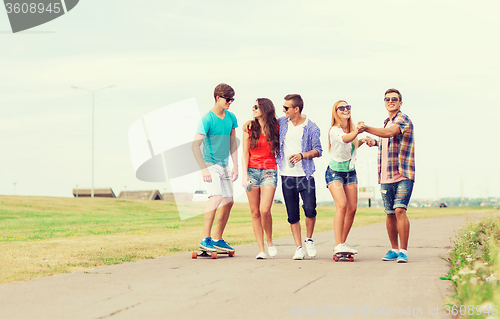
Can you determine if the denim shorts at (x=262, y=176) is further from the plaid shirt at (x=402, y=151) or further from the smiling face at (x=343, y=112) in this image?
the plaid shirt at (x=402, y=151)

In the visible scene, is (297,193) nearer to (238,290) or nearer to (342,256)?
(342,256)

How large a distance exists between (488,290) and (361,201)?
93562 millimetres

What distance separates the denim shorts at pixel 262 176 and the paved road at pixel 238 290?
1172 millimetres

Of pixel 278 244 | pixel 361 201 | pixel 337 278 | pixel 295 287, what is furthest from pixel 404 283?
pixel 361 201

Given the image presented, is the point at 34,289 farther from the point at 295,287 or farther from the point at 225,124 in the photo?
the point at 225,124

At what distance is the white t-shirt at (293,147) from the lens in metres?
7.90

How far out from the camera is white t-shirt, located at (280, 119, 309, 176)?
790 cm

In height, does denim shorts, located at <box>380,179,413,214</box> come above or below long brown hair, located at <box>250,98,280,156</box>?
below

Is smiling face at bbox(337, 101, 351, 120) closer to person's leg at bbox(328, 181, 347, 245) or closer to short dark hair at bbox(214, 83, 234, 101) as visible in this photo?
person's leg at bbox(328, 181, 347, 245)

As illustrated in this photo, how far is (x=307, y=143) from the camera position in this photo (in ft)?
26.0

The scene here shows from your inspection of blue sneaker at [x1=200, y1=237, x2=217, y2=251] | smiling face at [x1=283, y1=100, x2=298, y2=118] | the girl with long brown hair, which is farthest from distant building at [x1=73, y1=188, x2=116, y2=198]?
smiling face at [x1=283, y1=100, x2=298, y2=118]

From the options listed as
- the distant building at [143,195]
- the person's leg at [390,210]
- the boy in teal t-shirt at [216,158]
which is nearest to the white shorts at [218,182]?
the boy in teal t-shirt at [216,158]

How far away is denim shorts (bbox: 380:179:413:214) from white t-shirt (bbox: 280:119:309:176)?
124 centimetres

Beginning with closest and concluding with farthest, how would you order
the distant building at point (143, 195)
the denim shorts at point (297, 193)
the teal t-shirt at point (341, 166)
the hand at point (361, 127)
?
the hand at point (361, 127) < the teal t-shirt at point (341, 166) < the denim shorts at point (297, 193) < the distant building at point (143, 195)
